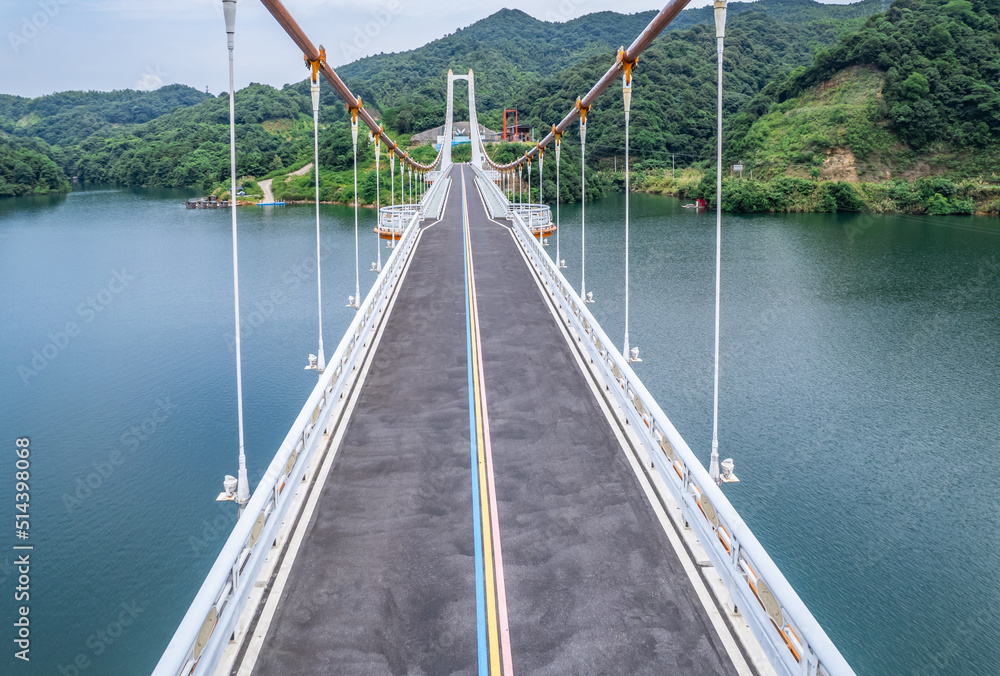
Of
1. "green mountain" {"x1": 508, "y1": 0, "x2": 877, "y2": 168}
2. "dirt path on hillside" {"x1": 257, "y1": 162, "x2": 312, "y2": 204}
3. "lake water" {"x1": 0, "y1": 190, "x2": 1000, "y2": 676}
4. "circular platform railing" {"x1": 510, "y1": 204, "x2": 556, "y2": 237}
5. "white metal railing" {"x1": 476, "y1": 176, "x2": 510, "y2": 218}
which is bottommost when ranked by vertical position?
"lake water" {"x1": 0, "y1": 190, "x2": 1000, "y2": 676}

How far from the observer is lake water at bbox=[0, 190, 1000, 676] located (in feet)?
55.0

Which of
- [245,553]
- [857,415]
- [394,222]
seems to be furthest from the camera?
[394,222]

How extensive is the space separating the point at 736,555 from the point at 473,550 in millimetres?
3670

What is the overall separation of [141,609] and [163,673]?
10691mm

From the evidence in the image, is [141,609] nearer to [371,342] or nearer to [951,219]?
[371,342]

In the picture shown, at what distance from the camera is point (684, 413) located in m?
25.8

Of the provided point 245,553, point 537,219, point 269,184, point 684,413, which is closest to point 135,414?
point 684,413

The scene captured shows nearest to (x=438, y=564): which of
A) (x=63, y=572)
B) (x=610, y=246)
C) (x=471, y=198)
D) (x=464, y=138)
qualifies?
(x=63, y=572)

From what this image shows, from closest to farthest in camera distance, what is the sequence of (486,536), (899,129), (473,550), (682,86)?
(473,550), (486,536), (899,129), (682,86)

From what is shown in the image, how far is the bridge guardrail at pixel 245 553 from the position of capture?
8.14m

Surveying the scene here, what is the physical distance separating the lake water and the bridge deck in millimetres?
6176

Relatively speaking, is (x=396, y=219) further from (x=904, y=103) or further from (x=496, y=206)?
(x=904, y=103)

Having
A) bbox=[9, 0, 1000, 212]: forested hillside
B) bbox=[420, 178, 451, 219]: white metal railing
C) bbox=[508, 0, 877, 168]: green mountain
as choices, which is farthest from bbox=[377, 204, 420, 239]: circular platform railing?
bbox=[508, 0, 877, 168]: green mountain

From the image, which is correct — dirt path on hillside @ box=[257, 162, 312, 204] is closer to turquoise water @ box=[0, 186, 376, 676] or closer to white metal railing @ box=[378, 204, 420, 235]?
turquoise water @ box=[0, 186, 376, 676]
